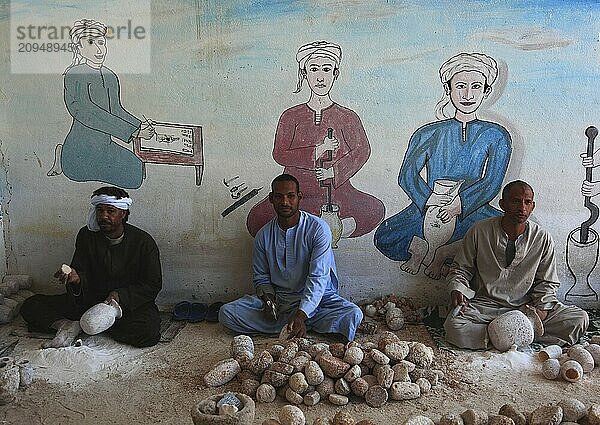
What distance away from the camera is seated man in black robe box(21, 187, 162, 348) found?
214 inches

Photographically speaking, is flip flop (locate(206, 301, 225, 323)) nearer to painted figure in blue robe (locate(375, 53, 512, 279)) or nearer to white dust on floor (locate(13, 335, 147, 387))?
white dust on floor (locate(13, 335, 147, 387))

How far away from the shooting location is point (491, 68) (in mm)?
5945

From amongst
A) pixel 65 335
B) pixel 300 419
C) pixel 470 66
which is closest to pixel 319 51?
pixel 470 66

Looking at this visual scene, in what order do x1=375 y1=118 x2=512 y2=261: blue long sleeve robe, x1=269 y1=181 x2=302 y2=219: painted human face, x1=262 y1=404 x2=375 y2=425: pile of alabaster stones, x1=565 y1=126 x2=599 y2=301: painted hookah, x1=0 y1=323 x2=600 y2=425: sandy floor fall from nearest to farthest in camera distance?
x1=262 y1=404 x2=375 y2=425: pile of alabaster stones < x1=0 y1=323 x2=600 y2=425: sandy floor < x1=269 y1=181 x2=302 y2=219: painted human face < x1=375 y1=118 x2=512 y2=261: blue long sleeve robe < x1=565 y1=126 x2=599 y2=301: painted hookah

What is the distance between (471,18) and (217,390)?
3622 millimetres

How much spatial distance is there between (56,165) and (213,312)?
184 centimetres

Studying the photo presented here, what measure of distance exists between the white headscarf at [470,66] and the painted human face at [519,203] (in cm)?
107

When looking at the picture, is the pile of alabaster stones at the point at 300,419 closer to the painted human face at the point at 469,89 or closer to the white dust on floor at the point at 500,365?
the white dust on floor at the point at 500,365

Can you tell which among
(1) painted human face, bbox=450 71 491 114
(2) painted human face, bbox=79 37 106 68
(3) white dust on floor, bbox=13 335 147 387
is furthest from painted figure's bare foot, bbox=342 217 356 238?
(2) painted human face, bbox=79 37 106 68

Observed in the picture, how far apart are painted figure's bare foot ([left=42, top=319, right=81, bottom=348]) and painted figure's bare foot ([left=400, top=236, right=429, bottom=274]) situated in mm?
2751

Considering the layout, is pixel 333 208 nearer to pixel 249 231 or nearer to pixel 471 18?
pixel 249 231

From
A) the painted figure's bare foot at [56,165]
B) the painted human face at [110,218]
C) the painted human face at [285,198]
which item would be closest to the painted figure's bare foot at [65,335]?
the painted human face at [110,218]

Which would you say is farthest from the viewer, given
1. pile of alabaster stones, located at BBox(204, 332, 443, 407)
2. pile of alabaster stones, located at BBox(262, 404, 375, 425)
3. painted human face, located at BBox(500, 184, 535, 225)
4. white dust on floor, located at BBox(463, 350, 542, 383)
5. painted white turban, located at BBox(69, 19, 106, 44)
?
painted white turban, located at BBox(69, 19, 106, 44)

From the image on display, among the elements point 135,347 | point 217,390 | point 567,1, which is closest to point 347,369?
point 217,390
